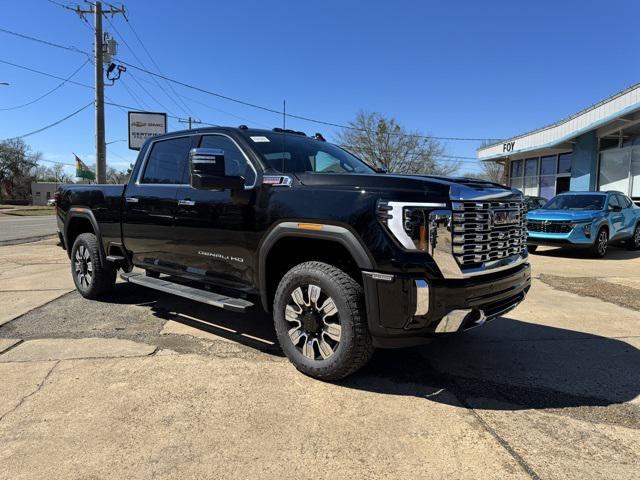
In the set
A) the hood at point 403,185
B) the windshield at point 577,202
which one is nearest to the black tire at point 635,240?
the windshield at point 577,202

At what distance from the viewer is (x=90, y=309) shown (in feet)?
19.2

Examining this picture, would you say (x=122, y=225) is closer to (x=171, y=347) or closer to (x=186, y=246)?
(x=186, y=246)

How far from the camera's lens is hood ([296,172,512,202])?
3262mm

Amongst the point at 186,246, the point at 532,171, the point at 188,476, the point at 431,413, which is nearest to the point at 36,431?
the point at 188,476

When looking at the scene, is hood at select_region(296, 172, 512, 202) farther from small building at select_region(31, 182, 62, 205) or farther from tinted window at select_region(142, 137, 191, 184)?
small building at select_region(31, 182, 62, 205)

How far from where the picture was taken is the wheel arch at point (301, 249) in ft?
11.0

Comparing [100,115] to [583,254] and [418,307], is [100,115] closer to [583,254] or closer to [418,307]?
[583,254]

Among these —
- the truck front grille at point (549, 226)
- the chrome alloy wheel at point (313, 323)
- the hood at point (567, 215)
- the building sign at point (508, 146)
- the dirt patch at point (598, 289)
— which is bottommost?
the dirt patch at point (598, 289)

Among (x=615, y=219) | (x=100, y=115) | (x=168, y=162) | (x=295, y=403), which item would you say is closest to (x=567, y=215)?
(x=615, y=219)

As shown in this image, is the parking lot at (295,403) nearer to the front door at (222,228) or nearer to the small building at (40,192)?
the front door at (222,228)

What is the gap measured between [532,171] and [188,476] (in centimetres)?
2839

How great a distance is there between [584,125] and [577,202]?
10025 millimetres

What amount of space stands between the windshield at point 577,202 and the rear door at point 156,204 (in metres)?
10.5

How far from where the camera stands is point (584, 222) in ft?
36.6
